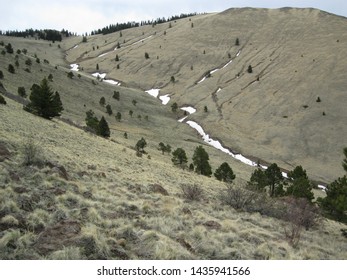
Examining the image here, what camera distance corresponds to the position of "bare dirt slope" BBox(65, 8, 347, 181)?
79.6 meters

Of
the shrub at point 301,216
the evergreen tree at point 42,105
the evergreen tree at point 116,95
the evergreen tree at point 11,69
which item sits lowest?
the shrub at point 301,216

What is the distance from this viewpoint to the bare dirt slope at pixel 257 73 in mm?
79625

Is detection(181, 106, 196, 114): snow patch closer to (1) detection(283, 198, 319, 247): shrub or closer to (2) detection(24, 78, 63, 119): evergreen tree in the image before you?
(2) detection(24, 78, 63, 119): evergreen tree

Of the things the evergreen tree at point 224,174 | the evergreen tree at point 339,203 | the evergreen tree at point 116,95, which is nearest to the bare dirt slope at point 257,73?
the evergreen tree at point 116,95

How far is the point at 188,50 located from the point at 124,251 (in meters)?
144

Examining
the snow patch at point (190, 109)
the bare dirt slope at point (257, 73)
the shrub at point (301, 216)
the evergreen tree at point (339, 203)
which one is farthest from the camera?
the snow patch at point (190, 109)

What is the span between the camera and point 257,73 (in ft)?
389

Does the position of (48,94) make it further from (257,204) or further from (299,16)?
(299,16)

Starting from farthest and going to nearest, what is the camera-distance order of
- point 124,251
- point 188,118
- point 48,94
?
point 188,118 < point 48,94 < point 124,251

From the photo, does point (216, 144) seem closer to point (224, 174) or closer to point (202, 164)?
point (202, 164)

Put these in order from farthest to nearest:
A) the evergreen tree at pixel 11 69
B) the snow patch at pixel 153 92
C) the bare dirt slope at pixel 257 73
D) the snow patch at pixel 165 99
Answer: the snow patch at pixel 153 92
the snow patch at pixel 165 99
the bare dirt slope at pixel 257 73
the evergreen tree at pixel 11 69

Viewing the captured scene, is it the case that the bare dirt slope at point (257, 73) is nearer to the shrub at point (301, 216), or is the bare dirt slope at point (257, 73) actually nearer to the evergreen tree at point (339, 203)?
the evergreen tree at point (339, 203)

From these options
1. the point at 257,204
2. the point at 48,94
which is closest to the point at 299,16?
the point at 48,94

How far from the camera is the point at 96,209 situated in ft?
38.9
